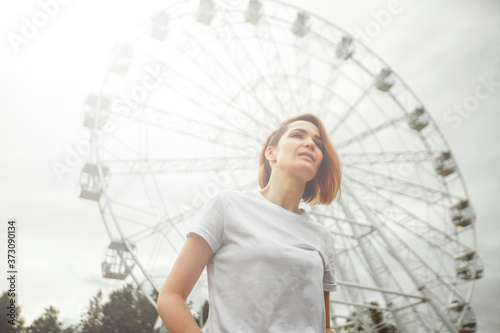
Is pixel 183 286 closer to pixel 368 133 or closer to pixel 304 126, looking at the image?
pixel 304 126

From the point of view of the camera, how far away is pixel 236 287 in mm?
1425

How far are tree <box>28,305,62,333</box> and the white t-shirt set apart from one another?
185ft

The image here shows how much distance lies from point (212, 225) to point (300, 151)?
63 centimetres

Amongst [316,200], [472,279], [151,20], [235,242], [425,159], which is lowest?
[235,242]

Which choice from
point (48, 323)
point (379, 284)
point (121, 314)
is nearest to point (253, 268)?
point (379, 284)

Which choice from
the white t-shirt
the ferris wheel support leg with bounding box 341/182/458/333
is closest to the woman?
the white t-shirt

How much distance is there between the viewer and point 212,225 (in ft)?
4.99

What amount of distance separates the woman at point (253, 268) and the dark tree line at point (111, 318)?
40514 mm

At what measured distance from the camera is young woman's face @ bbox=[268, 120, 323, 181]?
1853 millimetres

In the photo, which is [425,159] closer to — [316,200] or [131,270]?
[131,270]

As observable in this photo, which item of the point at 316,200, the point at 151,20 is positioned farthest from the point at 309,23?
the point at 316,200

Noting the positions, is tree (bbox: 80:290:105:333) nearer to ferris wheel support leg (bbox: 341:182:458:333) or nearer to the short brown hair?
ferris wheel support leg (bbox: 341:182:458:333)

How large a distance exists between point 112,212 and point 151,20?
7.93 m

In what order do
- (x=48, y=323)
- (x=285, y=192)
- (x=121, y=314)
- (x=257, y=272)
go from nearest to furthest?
(x=257, y=272) → (x=285, y=192) → (x=121, y=314) → (x=48, y=323)
